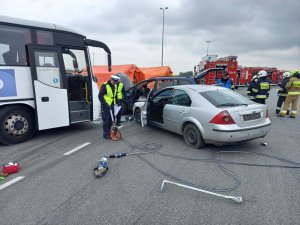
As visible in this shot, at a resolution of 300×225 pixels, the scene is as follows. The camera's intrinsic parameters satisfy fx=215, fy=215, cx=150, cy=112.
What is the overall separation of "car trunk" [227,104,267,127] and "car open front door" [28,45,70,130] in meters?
4.50

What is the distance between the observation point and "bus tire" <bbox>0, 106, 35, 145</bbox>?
539 centimetres

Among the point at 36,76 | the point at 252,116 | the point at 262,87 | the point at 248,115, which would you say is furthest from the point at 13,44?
the point at 262,87

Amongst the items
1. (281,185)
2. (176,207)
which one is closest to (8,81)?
(176,207)

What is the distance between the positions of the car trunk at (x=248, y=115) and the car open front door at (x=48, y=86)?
14.8ft

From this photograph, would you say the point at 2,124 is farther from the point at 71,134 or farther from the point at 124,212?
the point at 124,212


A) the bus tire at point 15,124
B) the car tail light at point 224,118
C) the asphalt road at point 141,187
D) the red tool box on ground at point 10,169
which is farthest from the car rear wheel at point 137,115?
the red tool box on ground at point 10,169

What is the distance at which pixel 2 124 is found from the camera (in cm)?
537

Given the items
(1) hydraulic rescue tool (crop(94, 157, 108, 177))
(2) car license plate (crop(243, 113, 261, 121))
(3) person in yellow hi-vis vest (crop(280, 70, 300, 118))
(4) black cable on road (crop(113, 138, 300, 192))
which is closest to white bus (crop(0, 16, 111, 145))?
(4) black cable on road (crop(113, 138, 300, 192))

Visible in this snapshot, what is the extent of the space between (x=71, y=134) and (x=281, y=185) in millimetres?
5502

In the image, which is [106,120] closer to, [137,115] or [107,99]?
[107,99]

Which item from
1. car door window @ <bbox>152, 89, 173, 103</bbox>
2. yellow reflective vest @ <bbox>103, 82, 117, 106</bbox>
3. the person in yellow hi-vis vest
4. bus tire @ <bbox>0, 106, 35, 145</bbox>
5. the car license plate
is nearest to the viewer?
the car license plate

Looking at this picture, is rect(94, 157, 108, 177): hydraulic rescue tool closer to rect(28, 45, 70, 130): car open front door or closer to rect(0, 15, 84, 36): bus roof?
rect(28, 45, 70, 130): car open front door

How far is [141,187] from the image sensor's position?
11.0ft

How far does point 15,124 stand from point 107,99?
7.98ft
